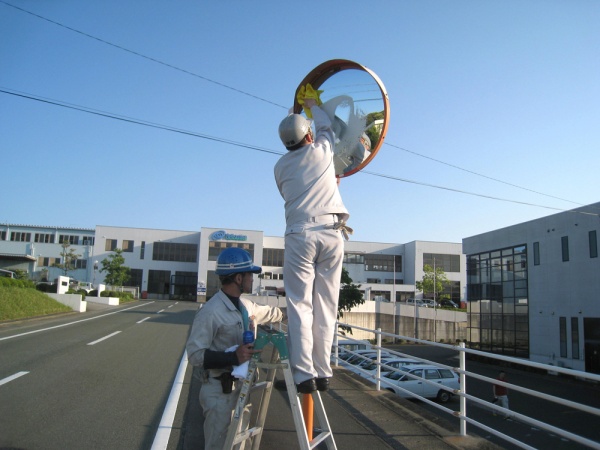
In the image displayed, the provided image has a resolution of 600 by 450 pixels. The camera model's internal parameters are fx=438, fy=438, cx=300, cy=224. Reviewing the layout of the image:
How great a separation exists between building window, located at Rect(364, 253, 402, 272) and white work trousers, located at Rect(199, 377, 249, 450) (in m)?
76.1

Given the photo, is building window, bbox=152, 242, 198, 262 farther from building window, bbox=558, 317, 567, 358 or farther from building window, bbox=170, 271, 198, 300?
building window, bbox=558, 317, 567, 358

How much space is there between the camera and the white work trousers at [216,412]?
267cm

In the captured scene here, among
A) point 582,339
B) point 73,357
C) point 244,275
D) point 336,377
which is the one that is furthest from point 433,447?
point 582,339

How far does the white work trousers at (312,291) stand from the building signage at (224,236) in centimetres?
6570

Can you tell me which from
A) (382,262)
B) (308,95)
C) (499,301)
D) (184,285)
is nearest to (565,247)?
(499,301)

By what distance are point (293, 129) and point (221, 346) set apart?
1533 millimetres

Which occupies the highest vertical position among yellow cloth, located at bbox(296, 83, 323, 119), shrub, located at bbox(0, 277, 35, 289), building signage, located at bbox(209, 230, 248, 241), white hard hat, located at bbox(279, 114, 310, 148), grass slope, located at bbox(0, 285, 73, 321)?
building signage, located at bbox(209, 230, 248, 241)

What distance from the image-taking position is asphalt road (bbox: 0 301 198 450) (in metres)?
4.29

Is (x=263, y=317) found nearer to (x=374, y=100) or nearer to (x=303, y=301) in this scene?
(x=303, y=301)

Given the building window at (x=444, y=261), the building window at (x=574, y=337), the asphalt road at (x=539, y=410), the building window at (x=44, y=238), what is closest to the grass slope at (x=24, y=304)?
the asphalt road at (x=539, y=410)

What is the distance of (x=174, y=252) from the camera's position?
7081cm

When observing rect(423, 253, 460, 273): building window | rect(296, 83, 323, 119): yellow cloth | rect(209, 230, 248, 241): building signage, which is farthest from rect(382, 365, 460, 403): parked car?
rect(423, 253, 460, 273): building window

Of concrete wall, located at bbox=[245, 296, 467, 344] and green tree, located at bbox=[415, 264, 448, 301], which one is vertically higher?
green tree, located at bbox=[415, 264, 448, 301]

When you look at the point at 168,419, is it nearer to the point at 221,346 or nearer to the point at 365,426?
the point at 365,426
